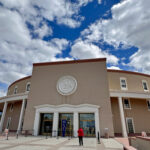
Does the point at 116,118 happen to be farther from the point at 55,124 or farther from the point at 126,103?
the point at 55,124

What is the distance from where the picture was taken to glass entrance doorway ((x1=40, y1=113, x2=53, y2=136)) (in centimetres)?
1756

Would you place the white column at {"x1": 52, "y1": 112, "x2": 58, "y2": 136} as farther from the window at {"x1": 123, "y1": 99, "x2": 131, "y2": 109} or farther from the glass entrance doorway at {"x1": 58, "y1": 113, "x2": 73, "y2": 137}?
the window at {"x1": 123, "y1": 99, "x2": 131, "y2": 109}

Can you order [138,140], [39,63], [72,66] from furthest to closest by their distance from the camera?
[39,63] → [72,66] → [138,140]

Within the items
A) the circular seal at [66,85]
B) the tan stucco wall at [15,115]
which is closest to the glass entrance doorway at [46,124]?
the circular seal at [66,85]

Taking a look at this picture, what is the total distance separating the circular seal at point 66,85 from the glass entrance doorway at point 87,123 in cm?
391

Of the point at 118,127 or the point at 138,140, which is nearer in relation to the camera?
the point at 138,140

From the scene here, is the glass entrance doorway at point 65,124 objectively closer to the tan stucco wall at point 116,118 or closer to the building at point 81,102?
the building at point 81,102

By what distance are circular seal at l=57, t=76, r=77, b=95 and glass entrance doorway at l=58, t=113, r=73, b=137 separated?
3335 millimetres

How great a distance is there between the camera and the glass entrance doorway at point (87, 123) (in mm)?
16219

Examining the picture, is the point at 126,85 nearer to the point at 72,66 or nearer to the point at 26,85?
the point at 72,66

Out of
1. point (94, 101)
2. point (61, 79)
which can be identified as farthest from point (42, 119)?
point (94, 101)

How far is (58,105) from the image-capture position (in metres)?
17.8

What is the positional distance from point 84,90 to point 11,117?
58.8ft

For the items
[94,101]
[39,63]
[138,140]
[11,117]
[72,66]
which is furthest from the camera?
[11,117]
